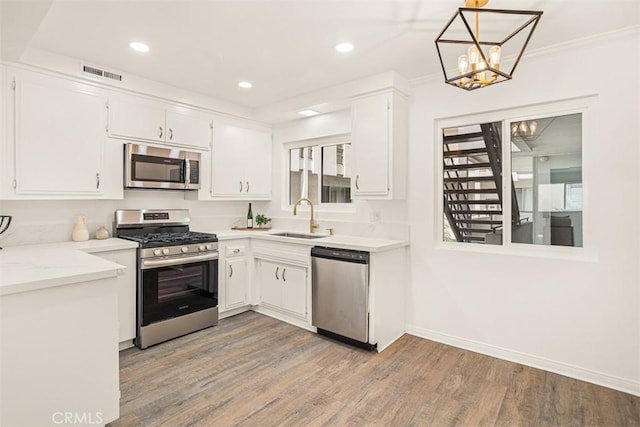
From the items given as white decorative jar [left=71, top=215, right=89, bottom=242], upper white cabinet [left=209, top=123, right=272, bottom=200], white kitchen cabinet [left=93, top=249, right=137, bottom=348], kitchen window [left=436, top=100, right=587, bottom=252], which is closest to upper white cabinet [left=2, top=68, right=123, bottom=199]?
white decorative jar [left=71, top=215, right=89, bottom=242]

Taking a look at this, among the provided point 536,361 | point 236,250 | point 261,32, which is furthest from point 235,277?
point 536,361

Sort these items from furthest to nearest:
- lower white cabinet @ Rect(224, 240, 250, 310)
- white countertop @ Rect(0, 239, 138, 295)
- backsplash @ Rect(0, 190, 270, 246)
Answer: lower white cabinet @ Rect(224, 240, 250, 310)
backsplash @ Rect(0, 190, 270, 246)
white countertop @ Rect(0, 239, 138, 295)

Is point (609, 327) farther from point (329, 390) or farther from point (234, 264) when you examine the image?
point (234, 264)

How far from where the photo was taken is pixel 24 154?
2.68 meters

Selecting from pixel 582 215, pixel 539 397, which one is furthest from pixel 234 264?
pixel 582 215

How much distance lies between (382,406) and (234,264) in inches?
88.7

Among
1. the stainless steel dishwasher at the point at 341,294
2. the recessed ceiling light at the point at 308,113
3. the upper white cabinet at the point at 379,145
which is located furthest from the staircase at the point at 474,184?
the recessed ceiling light at the point at 308,113

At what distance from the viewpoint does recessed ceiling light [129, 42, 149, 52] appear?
2637mm

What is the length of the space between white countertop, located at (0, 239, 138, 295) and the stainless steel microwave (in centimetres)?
91

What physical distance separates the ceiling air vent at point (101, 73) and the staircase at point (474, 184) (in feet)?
10.6

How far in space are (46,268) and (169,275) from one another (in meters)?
1.38

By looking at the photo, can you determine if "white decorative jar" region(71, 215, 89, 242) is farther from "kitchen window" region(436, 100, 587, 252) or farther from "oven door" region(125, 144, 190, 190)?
"kitchen window" region(436, 100, 587, 252)

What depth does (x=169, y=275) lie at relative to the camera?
10.5ft

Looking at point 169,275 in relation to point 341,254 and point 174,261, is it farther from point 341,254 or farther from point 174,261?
point 341,254
